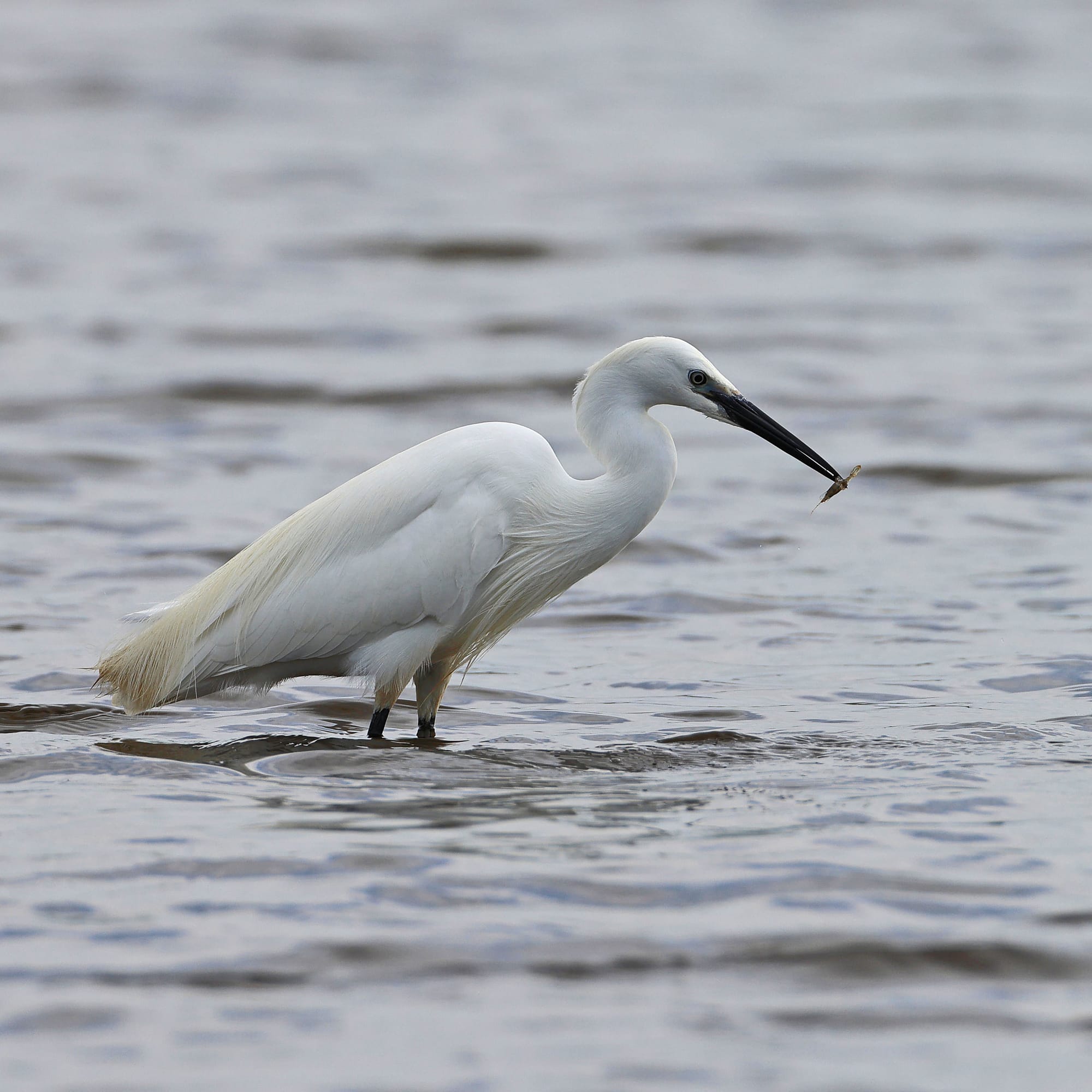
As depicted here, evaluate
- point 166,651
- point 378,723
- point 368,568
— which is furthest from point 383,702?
point 166,651

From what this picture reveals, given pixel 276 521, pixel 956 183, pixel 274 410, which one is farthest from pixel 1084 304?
pixel 276 521

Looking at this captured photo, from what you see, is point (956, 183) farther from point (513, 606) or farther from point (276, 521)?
point (513, 606)

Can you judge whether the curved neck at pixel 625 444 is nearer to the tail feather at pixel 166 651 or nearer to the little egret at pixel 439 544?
the little egret at pixel 439 544

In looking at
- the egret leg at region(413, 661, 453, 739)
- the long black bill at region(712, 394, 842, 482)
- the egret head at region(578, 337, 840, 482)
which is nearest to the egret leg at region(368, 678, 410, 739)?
the egret leg at region(413, 661, 453, 739)

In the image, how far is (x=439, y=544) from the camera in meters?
5.39

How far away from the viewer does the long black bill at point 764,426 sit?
5.39 meters

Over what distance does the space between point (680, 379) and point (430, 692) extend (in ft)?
4.26

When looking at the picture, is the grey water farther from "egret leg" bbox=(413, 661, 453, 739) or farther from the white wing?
the white wing

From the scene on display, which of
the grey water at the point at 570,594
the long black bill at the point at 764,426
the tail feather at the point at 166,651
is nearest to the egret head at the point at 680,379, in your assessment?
the long black bill at the point at 764,426

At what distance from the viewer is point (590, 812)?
4.73 metres

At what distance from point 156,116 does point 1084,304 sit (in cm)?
1045

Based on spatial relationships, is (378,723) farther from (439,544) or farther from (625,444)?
(625,444)

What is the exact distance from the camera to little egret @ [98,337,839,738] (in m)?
5.40

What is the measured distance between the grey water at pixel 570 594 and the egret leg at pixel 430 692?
0.37 feet
